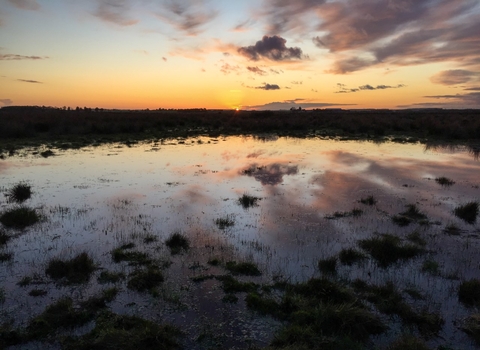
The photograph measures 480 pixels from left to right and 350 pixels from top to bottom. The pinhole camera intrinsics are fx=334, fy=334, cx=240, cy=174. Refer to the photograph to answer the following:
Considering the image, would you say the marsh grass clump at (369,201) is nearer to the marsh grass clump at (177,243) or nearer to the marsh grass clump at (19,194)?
the marsh grass clump at (177,243)

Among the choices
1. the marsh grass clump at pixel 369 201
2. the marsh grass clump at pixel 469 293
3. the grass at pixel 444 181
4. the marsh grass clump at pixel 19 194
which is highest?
the marsh grass clump at pixel 19 194

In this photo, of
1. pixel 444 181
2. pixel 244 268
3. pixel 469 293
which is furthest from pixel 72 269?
pixel 444 181

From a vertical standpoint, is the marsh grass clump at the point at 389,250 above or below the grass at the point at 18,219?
below

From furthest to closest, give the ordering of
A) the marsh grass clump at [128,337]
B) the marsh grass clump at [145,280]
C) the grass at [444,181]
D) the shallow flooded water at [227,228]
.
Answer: the grass at [444,181] < the marsh grass clump at [145,280] < the shallow flooded water at [227,228] < the marsh grass clump at [128,337]

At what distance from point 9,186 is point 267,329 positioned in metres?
14.7

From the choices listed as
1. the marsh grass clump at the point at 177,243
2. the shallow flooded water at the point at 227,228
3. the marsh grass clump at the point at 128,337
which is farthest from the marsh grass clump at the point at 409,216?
the marsh grass clump at the point at 128,337

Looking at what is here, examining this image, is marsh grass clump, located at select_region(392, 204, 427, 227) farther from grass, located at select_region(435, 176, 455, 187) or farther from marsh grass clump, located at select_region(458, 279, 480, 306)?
grass, located at select_region(435, 176, 455, 187)

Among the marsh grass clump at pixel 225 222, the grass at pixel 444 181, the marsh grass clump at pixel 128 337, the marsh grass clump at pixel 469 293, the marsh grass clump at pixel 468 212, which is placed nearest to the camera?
the marsh grass clump at pixel 128 337

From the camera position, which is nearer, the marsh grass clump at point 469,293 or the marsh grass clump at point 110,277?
the marsh grass clump at point 469,293

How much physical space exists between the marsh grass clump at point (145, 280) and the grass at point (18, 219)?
5.37m

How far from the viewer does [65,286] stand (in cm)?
697

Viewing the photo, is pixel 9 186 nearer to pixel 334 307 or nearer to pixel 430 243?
pixel 334 307

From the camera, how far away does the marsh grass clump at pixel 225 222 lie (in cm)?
1062

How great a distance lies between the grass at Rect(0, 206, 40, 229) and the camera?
1041 centimetres
